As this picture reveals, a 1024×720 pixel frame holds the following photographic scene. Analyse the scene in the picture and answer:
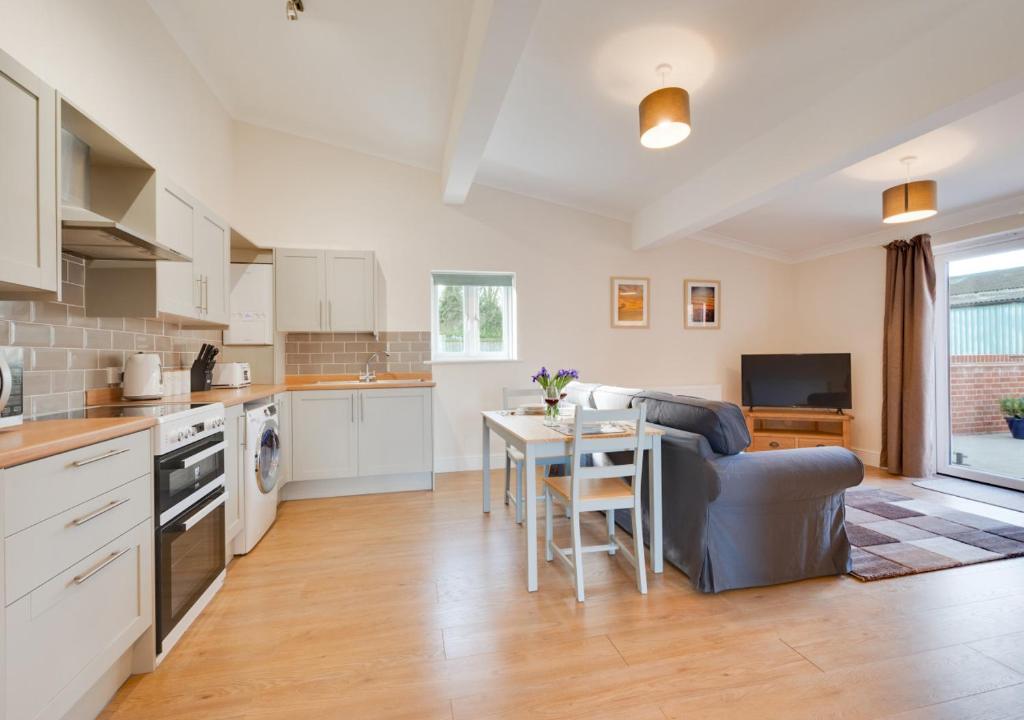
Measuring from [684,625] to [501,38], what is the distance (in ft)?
9.15

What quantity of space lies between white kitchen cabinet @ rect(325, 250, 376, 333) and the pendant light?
415 centimetres

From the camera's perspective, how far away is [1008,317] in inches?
161

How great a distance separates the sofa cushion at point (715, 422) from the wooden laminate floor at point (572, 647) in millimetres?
729

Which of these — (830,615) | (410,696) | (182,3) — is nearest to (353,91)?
(182,3)

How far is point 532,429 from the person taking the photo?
101 inches

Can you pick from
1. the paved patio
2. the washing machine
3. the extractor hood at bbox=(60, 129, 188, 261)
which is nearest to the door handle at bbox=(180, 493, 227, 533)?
the washing machine

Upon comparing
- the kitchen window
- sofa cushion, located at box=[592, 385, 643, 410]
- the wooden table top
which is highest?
the kitchen window

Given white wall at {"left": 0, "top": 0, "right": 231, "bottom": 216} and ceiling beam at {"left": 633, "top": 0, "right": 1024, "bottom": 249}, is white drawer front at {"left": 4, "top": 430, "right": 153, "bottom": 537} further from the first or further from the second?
ceiling beam at {"left": 633, "top": 0, "right": 1024, "bottom": 249}

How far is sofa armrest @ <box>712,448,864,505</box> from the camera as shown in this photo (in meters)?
2.24

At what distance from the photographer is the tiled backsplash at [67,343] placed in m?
1.99

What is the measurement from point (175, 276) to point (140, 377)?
2.01ft

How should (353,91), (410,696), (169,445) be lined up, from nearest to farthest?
(410,696) → (169,445) → (353,91)

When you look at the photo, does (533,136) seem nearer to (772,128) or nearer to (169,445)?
(772,128)

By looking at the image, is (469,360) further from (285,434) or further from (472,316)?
(285,434)
